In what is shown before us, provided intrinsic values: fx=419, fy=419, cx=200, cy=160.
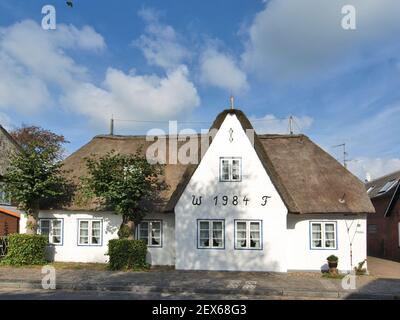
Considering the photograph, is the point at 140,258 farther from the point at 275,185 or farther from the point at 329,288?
the point at 329,288

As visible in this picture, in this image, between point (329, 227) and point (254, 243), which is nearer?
point (254, 243)

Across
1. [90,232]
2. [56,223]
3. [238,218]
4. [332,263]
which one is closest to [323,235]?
[332,263]

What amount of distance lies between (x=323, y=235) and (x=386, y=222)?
421 inches

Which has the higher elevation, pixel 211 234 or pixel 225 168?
pixel 225 168

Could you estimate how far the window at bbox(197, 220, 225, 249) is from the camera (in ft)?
65.3

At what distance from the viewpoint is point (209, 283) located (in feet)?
52.2

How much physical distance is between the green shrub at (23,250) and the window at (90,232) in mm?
2277

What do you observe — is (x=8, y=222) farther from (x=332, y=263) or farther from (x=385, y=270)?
(x=385, y=270)

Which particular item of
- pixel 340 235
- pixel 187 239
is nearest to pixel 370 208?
pixel 340 235

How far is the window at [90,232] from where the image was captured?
72.5 ft

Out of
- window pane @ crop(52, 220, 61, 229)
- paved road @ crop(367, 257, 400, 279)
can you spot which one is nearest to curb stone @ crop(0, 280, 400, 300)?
paved road @ crop(367, 257, 400, 279)

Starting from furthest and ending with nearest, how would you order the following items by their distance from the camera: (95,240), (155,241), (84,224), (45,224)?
(45,224) < (84,224) < (95,240) < (155,241)

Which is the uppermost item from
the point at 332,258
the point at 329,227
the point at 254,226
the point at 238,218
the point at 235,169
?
the point at 235,169

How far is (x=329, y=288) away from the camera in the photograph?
15211mm
